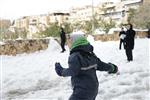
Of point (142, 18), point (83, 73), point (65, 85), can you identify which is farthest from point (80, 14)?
point (83, 73)

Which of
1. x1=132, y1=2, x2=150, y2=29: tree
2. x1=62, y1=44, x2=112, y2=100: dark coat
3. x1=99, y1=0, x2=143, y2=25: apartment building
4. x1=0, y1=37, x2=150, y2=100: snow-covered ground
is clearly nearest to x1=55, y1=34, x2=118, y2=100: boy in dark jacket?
x1=62, y1=44, x2=112, y2=100: dark coat

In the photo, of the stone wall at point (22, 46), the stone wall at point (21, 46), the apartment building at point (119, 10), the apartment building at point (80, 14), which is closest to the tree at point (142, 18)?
the stone wall at point (22, 46)

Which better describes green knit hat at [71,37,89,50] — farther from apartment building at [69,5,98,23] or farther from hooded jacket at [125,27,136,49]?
apartment building at [69,5,98,23]

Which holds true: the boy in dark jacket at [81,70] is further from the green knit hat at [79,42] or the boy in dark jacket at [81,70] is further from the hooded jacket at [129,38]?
the hooded jacket at [129,38]

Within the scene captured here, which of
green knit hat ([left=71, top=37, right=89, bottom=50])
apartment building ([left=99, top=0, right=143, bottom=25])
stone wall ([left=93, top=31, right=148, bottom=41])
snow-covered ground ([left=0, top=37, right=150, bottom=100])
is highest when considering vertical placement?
green knit hat ([left=71, top=37, right=89, bottom=50])

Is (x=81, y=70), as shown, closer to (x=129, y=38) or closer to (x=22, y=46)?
(x=129, y=38)

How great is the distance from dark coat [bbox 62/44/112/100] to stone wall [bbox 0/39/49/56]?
19652 mm

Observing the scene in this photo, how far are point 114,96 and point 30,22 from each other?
167 meters

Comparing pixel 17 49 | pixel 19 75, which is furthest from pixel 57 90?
pixel 17 49

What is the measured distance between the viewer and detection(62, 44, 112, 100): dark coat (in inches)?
178

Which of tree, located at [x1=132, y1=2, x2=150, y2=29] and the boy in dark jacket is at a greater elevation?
the boy in dark jacket

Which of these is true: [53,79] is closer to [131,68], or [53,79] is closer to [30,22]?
[131,68]

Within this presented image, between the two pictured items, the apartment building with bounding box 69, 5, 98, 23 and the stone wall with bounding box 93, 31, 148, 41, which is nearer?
the stone wall with bounding box 93, 31, 148, 41

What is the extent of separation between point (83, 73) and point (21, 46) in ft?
68.4
